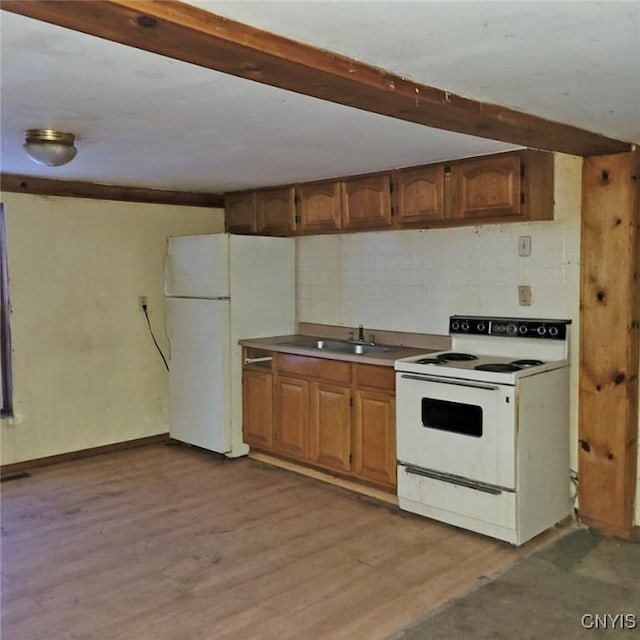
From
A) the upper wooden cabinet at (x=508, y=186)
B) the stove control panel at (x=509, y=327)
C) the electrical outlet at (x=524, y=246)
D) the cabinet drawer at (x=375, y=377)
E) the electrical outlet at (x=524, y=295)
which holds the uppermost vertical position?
the upper wooden cabinet at (x=508, y=186)

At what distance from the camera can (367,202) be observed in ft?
13.6

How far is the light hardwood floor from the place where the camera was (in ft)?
8.42

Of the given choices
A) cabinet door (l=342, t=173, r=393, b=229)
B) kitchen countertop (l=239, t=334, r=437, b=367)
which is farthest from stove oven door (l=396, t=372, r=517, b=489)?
cabinet door (l=342, t=173, r=393, b=229)

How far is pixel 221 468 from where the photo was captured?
4488 mm

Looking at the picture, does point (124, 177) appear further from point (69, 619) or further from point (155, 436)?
point (69, 619)

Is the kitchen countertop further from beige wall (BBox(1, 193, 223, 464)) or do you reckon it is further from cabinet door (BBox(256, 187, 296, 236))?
beige wall (BBox(1, 193, 223, 464))

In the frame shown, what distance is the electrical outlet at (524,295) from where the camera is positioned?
363 cm

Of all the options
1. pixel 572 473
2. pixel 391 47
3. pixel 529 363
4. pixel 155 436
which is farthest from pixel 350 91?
pixel 155 436

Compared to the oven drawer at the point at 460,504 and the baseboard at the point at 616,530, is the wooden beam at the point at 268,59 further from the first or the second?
the baseboard at the point at 616,530

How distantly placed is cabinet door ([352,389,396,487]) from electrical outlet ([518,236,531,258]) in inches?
43.1

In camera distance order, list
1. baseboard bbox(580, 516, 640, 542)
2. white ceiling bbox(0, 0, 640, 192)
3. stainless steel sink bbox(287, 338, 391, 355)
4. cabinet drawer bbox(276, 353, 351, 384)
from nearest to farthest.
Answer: white ceiling bbox(0, 0, 640, 192), baseboard bbox(580, 516, 640, 542), cabinet drawer bbox(276, 353, 351, 384), stainless steel sink bbox(287, 338, 391, 355)

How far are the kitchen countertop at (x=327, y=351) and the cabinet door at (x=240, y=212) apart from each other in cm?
93

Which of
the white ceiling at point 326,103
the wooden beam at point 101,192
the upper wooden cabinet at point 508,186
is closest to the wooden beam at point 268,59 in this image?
the white ceiling at point 326,103

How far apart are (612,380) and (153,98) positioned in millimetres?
2532
